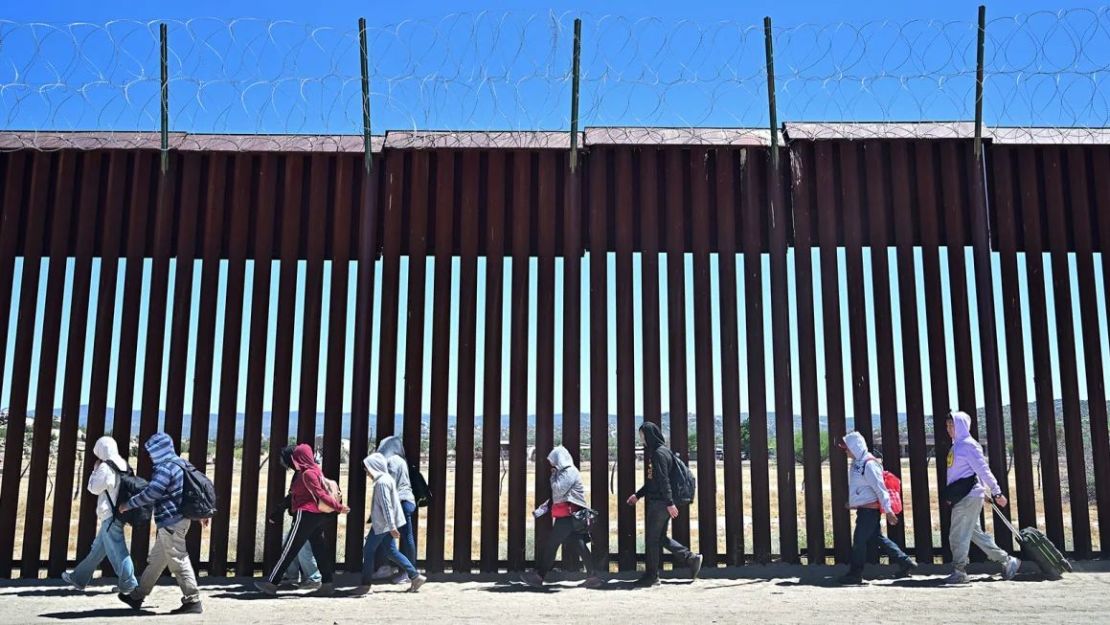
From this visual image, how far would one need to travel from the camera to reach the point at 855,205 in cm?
906

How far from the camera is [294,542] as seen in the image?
745 cm

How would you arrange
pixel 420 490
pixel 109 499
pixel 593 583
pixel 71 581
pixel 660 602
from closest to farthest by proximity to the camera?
pixel 660 602
pixel 109 499
pixel 71 581
pixel 593 583
pixel 420 490

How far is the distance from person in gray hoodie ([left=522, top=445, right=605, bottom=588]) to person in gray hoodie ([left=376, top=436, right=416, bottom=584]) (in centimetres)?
109

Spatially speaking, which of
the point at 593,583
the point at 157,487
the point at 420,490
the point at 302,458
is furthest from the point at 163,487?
the point at 593,583

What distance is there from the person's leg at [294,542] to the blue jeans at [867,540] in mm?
4464

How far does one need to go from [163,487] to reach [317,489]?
1.23m

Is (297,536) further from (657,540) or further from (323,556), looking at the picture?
(657,540)

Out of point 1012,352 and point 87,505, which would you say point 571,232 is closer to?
point 1012,352

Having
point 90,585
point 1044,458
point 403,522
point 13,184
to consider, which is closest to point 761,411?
point 1044,458

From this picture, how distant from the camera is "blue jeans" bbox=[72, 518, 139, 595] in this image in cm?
715

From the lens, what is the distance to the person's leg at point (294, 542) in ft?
24.4

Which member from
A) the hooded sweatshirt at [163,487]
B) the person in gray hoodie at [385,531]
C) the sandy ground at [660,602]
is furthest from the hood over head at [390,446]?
the hooded sweatshirt at [163,487]

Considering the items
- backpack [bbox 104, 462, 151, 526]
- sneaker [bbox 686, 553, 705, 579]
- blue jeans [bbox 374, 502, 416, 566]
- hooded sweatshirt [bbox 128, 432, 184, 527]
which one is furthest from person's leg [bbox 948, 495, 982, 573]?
backpack [bbox 104, 462, 151, 526]

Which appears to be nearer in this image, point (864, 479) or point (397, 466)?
point (864, 479)
